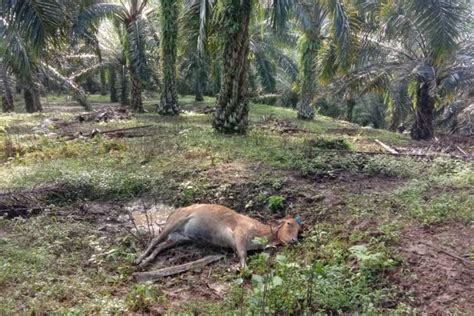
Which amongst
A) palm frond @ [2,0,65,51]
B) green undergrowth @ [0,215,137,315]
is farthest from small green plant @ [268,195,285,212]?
palm frond @ [2,0,65,51]

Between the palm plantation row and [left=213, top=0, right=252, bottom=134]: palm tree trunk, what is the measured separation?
0.08 feet

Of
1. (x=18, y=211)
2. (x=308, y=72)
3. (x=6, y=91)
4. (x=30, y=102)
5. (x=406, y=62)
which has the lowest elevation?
(x=18, y=211)

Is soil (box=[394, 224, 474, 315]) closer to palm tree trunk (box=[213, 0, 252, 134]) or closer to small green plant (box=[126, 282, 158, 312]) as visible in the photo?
small green plant (box=[126, 282, 158, 312])

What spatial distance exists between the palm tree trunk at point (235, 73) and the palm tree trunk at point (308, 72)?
5.80 m

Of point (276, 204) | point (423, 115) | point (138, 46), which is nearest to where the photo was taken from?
point (276, 204)

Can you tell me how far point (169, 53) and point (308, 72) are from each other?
5089 millimetres

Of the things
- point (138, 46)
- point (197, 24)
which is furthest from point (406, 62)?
point (138, 46)

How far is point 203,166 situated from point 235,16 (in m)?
4.20

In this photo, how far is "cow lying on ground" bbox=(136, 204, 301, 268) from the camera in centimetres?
498

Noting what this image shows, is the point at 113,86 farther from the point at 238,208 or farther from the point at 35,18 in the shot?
the point at 238,208

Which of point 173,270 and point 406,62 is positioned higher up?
point 406,62

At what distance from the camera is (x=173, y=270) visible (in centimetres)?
475

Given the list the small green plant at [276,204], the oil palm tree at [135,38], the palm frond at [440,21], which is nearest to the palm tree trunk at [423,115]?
the palm frond at [440,21]

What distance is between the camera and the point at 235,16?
1020 centimetres
